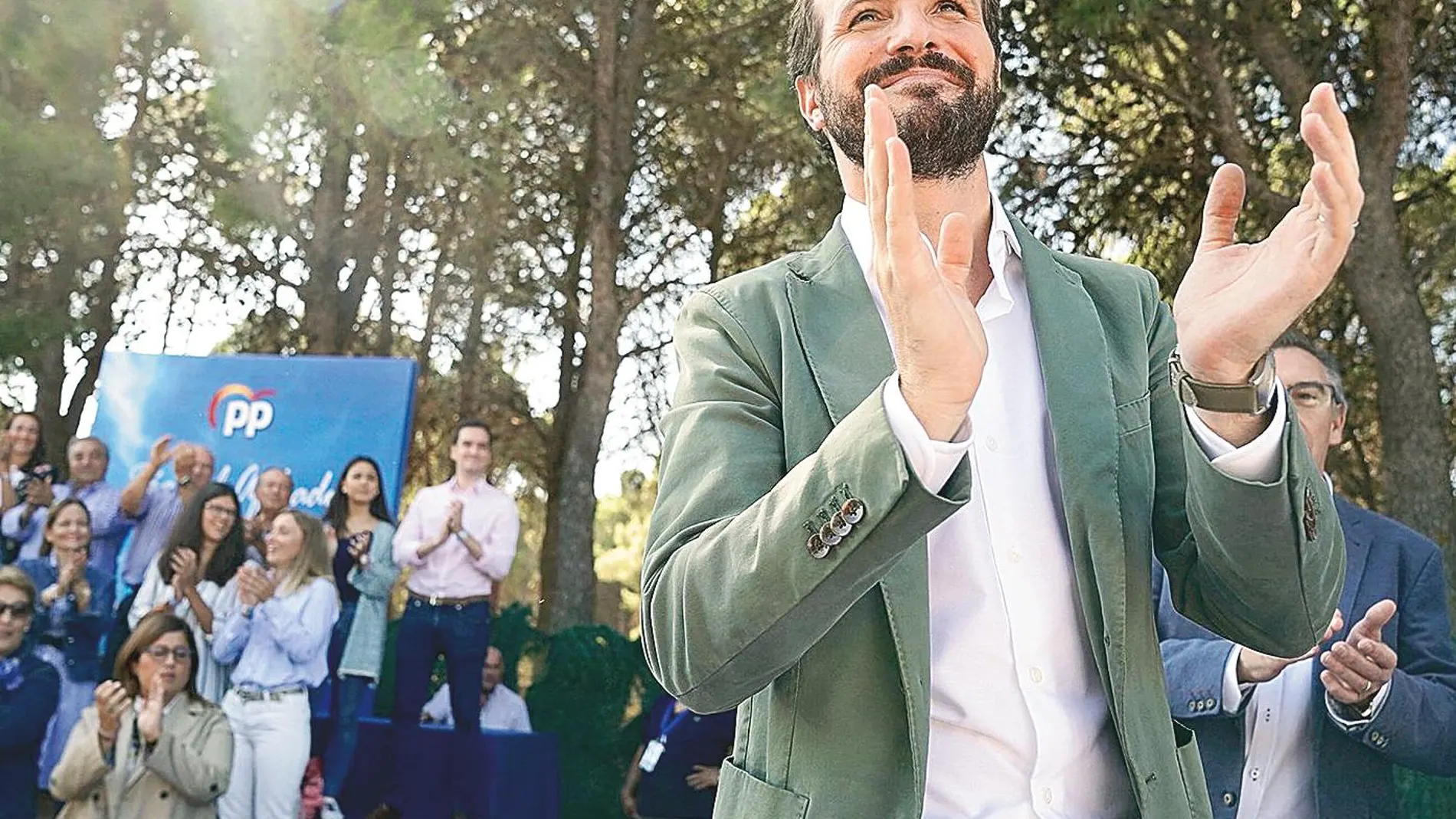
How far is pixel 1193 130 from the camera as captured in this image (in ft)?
32.5

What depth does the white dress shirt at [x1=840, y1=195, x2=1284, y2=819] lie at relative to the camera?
1.31m

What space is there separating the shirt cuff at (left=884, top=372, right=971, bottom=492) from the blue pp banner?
21.4 feet

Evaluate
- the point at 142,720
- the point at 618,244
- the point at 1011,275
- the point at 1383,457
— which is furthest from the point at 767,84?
the point at 1011,275

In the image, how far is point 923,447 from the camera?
1130 mm

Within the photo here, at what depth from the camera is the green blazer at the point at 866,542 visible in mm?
1160

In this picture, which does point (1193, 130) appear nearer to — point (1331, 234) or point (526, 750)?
point (526, 750)

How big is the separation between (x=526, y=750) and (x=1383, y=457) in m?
5.28

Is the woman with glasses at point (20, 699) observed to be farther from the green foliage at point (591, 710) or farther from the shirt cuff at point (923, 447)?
the shirt cuff at point (923, 447)

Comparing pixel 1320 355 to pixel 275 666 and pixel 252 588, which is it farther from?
pixel 252 588

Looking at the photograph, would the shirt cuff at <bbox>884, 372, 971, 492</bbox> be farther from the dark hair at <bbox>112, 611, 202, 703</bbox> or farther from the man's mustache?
the dark hair at <bbox>112, 611, 202, 703</bbox>

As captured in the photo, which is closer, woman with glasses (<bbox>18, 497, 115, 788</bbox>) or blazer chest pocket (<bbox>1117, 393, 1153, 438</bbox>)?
blazer chest pocket (<bbox>1117, 393, 1153, 438</bbox>)

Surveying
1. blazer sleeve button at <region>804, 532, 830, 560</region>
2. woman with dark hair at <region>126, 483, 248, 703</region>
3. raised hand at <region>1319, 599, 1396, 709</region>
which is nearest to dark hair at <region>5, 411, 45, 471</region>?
woman with dark hair at <region>126, 483, 248, 703</region>

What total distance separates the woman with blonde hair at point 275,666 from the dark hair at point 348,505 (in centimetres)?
42

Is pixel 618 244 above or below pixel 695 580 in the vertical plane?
above
